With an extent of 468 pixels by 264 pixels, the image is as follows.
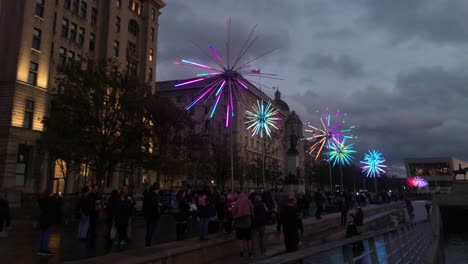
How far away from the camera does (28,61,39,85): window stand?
137 ft

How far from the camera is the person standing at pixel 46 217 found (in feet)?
35.4

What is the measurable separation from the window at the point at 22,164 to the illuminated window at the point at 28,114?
2752 mm

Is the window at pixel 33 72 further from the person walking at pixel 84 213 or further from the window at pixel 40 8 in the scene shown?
the person walking at pixel 84 213

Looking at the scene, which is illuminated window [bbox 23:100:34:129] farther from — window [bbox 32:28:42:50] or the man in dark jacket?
the man in dark jacket

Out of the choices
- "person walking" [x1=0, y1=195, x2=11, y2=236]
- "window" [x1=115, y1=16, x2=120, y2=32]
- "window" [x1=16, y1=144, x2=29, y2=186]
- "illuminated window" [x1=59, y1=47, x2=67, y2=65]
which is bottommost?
"person walking" [x1=0, y1=195, x2=11, y2=236]

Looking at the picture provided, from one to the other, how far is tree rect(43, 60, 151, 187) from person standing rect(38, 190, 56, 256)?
16.4m

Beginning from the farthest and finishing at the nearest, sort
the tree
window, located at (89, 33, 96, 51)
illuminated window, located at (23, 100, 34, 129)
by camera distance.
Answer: window, located at (89, 33, 96, 51)
illuminated window, located at (23, 100, 34, 129)
the tree

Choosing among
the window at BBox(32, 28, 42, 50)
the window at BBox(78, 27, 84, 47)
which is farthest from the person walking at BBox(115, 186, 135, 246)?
the window at BBox(78, 27, 84, 47)

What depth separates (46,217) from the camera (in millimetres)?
10805

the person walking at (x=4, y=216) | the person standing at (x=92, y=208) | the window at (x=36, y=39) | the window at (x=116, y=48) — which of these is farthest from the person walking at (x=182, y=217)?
the window at (x=116, y=48)

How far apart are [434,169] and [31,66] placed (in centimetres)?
16195

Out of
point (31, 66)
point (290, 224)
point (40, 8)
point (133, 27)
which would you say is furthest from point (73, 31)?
point (290, 224)

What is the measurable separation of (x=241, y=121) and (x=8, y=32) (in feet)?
195

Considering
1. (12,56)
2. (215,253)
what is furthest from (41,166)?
(215,253)
